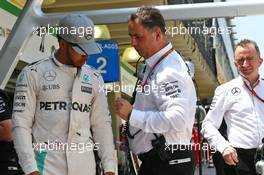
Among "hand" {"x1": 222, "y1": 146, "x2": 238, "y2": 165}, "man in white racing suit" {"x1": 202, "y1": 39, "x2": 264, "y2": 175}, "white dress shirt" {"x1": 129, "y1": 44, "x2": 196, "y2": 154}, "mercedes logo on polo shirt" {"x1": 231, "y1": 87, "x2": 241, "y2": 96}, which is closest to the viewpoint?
"white dress shirt" {"x1": 129, "y1": 44, "x2": 196, "y2": 154}

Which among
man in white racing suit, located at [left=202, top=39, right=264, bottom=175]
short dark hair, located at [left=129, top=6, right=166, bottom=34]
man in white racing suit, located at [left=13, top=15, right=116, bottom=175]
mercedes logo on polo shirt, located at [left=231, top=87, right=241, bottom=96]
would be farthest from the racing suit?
mercedes logo on polo shirt, located at [left=231, top=87, right=241, bottom=96]

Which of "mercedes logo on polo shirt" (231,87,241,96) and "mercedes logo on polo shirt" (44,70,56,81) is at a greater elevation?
"mercedes logo on polo shirt" (44,70,56,81)

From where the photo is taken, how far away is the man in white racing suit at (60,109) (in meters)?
2.98

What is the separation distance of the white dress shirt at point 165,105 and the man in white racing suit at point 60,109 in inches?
12.4

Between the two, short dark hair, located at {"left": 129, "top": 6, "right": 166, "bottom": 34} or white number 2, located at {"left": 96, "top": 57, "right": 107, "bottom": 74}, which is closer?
short dark hair, located at {"left": 129, "top": 6, "right": 166, "bottom": 34}

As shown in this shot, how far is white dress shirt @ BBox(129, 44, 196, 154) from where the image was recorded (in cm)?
290

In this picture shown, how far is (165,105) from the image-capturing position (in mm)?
2949

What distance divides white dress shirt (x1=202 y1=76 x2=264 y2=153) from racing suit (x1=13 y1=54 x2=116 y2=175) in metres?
1.16

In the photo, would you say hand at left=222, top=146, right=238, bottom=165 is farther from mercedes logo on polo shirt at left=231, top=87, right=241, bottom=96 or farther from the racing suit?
the racing suit

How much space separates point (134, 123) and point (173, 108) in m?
0.24

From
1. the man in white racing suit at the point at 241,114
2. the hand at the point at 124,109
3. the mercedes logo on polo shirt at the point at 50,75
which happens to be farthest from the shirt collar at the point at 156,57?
the man in white racing suit at the point at 241,114

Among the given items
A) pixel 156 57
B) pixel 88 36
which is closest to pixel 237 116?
pixel 156 57

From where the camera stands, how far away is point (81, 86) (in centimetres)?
313

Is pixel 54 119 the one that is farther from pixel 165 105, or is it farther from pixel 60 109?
pixel 165 105
